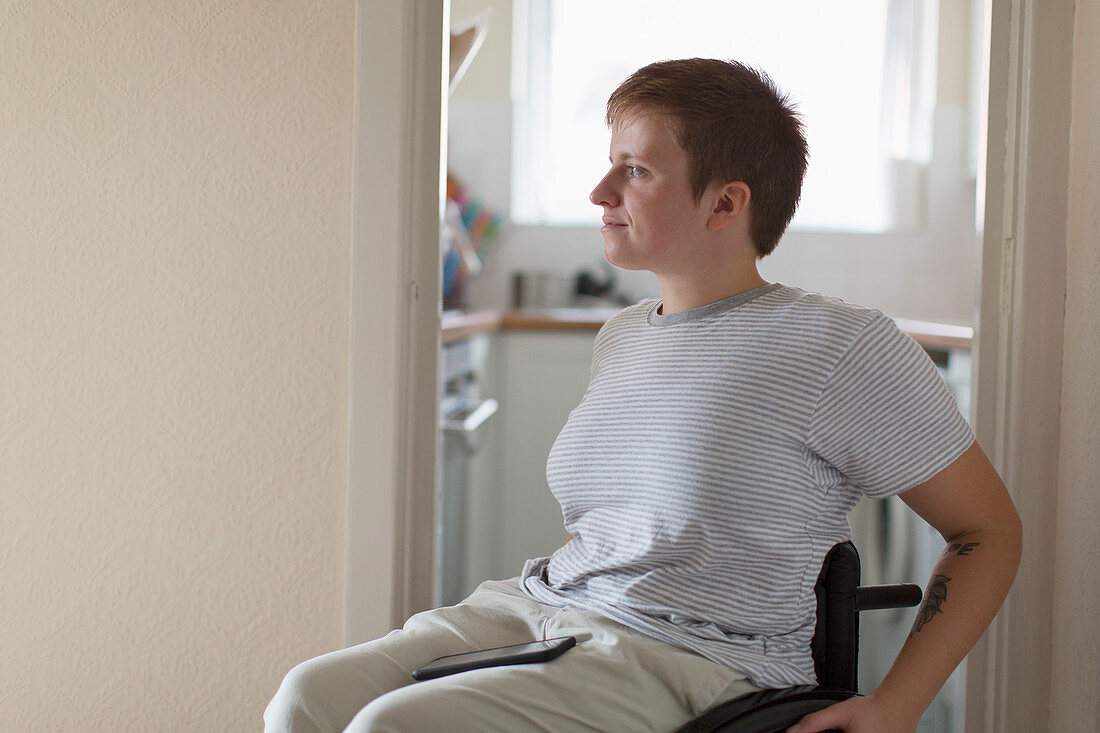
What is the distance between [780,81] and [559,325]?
5.14ft

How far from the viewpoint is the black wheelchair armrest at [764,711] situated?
0.82 m

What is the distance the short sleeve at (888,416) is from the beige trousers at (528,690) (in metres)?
0.24

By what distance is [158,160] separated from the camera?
1362 millimetres

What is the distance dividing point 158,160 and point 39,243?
0.72ft

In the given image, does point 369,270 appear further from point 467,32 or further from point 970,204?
point 970,204

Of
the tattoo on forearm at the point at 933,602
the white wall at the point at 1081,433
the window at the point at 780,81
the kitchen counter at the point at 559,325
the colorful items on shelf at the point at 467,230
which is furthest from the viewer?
the window at the point at 780,81

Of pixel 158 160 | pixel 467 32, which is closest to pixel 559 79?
pixel 467 32

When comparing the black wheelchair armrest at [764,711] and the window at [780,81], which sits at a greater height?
the window at [780,81]

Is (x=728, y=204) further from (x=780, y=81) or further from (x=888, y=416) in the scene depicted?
(x=780, y=81)

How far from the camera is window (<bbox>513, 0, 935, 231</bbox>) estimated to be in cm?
368

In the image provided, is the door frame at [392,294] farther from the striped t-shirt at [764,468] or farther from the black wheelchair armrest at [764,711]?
the black wheelchair armrest at [764,711]

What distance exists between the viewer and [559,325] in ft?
9.48

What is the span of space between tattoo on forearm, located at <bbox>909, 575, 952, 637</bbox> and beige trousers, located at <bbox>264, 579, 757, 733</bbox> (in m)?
0.19

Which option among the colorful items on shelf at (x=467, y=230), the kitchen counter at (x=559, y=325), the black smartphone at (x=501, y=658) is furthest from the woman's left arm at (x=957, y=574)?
the colorful items on shelf at (x=467, y=230)
